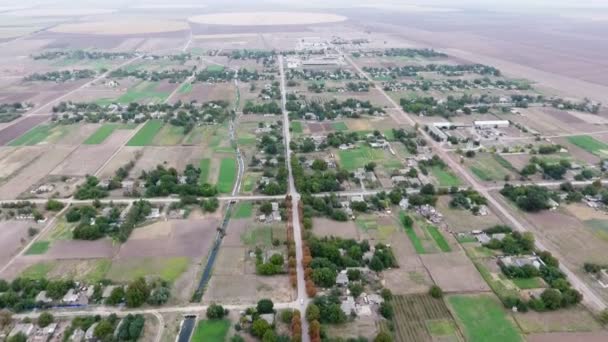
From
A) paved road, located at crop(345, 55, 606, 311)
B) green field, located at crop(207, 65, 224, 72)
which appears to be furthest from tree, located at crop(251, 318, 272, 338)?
green field, located at crop(207, 65, 224, 72)

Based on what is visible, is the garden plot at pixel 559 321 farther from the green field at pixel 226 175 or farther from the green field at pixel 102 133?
the green field at pixel 102 133

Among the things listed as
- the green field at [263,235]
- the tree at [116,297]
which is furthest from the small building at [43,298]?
the green field at [263,235]

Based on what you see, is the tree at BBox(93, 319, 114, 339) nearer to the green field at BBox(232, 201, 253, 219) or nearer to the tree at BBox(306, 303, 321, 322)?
the tree at BBox(306, 303, 321, 322)

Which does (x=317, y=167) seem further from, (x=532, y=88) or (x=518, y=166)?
(x=532, y=88)

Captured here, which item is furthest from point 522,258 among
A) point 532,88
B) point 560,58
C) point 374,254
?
point 560,58

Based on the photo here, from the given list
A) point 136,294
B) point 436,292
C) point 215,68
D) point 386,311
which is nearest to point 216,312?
point 136,294

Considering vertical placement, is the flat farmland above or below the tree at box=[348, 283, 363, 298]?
above
